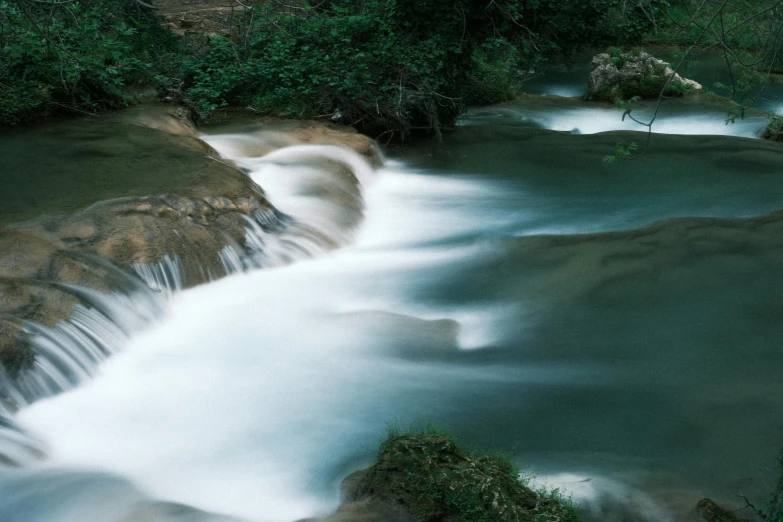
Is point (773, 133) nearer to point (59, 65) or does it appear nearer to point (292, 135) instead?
point (292, 135)

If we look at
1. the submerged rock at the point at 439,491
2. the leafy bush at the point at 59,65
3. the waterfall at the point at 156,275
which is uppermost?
the leafy bush at the point at 59,65

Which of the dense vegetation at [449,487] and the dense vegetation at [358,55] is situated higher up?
the dense vegetation at [358,55]

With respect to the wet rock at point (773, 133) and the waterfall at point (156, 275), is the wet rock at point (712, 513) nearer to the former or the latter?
the waterfall at point (156, 275)

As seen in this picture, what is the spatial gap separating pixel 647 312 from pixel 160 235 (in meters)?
3.90

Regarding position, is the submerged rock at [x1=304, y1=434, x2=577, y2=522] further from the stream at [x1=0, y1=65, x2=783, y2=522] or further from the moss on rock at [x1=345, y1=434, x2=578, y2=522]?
the stream at [x1=0, y1=65, x2=783, y2=522]

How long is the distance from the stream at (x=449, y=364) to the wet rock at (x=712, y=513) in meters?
0.08

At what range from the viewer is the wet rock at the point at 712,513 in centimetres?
413

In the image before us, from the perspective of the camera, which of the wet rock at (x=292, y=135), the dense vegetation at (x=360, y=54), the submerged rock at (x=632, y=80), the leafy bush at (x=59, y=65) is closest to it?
the leafy bush at (x=59, y=65)

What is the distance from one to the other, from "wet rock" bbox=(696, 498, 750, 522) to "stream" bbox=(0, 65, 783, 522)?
8 cm

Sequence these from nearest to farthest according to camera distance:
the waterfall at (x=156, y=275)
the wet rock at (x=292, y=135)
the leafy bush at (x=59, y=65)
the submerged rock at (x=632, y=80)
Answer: the waterfall at (x=156, y=275), the leafy bush at (x=59, y=65), the wet rock at (x=292, y=135), the submerged rock at (x=632, y=80)

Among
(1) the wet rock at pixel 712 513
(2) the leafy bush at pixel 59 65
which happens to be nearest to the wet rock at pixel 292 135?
(2) the leafy bush at pixel 59 65

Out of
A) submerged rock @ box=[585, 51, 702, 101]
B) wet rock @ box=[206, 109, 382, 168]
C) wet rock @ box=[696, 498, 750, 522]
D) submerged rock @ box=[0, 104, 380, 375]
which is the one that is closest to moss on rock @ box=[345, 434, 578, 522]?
wet rock @ box=[696, 498, 750, 522]

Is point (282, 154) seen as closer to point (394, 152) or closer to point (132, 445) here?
point (394, 152)

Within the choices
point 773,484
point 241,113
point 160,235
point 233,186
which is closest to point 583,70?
point 241,113
